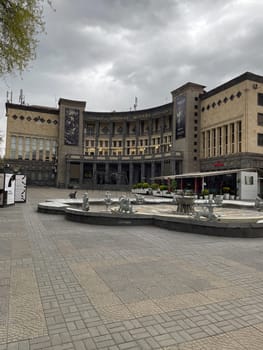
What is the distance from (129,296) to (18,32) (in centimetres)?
566

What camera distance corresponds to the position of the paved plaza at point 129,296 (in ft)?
9.77

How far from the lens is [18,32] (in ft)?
18.0

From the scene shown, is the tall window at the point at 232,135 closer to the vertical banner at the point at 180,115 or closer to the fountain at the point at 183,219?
the vertical banner at the point at 180,115

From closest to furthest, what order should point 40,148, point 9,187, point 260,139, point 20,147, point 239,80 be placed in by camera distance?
point 9,187 < point 260,139 < point 239,80 < point 20,147 < point 40,148

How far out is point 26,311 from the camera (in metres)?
3.54

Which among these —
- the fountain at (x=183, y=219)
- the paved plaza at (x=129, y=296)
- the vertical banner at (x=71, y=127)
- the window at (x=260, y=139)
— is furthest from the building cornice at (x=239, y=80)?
the paved plaza at (x=129, y=296)

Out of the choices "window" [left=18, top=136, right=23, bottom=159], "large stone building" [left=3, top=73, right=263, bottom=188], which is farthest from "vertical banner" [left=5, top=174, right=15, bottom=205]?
"window" [left=18, top=136, right=23, bottom=159]

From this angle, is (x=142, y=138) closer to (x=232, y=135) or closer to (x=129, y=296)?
(x=232, y=135)

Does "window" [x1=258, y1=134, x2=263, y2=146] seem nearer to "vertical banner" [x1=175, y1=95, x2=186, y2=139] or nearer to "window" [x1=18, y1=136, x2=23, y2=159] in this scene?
"vertical banner" [x1=175, y1=95, x2=186, y2=139]

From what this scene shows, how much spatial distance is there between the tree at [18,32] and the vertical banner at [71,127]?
68430mm

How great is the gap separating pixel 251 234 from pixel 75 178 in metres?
63.4

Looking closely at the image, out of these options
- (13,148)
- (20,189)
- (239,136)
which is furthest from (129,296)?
(13,148)

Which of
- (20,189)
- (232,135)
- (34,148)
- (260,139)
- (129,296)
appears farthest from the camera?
(34,148)

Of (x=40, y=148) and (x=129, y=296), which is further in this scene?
(x=40, y=148)
